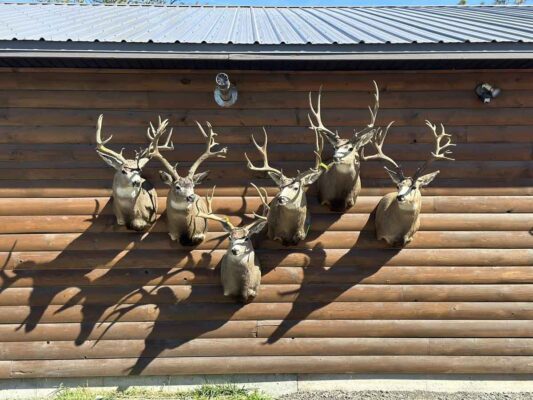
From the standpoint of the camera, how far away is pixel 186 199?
4961 mm

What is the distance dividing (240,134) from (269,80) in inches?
34.7

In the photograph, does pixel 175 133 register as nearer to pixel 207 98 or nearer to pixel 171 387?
pixel 207 98

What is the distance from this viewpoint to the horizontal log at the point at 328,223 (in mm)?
5570

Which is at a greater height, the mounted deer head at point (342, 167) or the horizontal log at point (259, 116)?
the horizontal log at point (259, 116)

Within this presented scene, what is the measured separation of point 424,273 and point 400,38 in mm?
3364

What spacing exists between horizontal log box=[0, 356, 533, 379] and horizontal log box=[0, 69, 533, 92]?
152 inches

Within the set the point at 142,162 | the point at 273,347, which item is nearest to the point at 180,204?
the point at 142,162

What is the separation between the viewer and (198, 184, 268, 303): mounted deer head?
4.95 metres

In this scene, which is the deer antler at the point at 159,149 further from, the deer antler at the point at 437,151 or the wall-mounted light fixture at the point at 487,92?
the wall-mounted light fixture at the point at 487,92

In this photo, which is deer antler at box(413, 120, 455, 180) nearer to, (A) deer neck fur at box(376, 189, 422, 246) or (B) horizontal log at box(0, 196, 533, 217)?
(A) deer neck fur at box(376, 189, 422, 246)

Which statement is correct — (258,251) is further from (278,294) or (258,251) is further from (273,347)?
(273,347)

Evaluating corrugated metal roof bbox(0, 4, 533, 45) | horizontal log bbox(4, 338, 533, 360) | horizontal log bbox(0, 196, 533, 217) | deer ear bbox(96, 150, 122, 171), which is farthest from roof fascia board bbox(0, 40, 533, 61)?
horizontal log bbox(4, 338, 533, 360)

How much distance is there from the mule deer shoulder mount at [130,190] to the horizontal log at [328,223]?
29 cm

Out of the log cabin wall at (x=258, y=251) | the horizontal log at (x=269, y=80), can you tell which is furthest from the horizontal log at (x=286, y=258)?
the horizontal log at (x=269, y=80)
